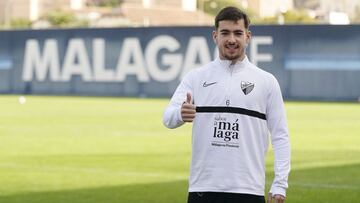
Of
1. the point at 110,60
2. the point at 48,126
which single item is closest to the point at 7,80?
the point at 110,60

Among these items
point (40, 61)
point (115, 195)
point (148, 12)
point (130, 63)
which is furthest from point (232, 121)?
point (148, 12)

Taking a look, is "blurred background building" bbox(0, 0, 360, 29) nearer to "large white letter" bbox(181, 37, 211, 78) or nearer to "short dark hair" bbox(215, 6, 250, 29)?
"large white letter" bbox(181, 37, 211, 78)

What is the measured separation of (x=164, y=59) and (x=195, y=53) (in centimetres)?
146

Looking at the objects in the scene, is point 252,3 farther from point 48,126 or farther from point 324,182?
point 324,182

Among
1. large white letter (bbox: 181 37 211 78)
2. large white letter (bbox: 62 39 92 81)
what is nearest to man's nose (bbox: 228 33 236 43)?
large white letter (bbox: 181 37 211 78)

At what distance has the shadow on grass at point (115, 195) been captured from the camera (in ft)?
42.3

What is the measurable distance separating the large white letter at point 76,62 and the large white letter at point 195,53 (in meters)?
4.39

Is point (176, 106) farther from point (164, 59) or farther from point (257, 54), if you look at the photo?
point (164, 59)

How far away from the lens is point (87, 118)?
29469 mm

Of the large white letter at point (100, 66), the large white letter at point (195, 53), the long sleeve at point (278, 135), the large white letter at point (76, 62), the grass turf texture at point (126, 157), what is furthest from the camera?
the large white letter at point (76, 62)

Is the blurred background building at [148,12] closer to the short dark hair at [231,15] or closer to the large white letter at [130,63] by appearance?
the large white letter at [130,63]

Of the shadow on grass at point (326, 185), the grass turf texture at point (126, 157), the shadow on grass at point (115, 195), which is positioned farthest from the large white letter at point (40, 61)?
the shadow on grass at point (115, 195)

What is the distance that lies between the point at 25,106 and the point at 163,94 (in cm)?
736

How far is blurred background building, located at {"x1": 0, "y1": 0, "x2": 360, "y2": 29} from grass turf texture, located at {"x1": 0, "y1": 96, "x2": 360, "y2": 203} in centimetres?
5670
